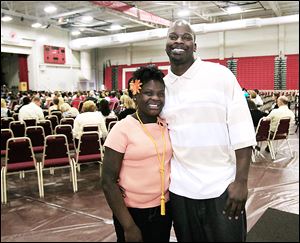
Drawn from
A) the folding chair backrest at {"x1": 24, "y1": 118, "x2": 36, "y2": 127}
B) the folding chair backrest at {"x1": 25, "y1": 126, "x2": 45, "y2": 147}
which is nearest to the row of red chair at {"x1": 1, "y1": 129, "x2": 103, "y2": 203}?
the folding chair backrest at {"x1": 25, "y1": 126, "x2": 45, "y2": 147}

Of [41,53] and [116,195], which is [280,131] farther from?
[41,53]

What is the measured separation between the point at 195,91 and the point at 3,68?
2101 cm

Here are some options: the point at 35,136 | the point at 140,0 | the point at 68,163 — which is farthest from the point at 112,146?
the point at 140,0

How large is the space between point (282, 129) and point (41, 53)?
48.6ft

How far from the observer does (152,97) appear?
1.37 m

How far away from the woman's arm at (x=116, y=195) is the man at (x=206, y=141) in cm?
21

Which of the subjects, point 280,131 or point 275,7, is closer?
point 280,131

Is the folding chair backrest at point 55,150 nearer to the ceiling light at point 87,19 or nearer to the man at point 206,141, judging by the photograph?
the man at point 206,141

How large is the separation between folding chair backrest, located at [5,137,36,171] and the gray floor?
406 mm

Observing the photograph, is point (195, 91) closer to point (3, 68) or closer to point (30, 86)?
point (30, 86)

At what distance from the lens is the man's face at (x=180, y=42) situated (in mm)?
1329

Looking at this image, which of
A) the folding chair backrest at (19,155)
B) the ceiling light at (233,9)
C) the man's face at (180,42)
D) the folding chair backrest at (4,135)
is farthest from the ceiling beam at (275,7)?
the man's face at (180,42)

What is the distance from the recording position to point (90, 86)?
2019 centimetres

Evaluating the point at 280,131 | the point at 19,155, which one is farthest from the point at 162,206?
the point at 280,131
